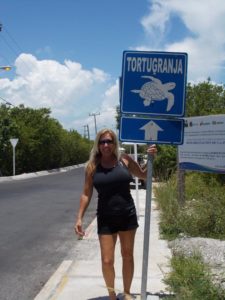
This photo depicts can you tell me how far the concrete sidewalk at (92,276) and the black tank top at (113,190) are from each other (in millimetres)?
1083

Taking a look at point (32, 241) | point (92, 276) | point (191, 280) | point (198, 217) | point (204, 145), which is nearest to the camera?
point (191, 280)

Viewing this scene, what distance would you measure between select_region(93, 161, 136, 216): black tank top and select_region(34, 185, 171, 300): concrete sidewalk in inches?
42.6

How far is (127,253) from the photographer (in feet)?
18.0

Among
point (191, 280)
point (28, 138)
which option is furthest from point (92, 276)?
point (28, 138)

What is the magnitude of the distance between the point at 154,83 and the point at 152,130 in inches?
19.5

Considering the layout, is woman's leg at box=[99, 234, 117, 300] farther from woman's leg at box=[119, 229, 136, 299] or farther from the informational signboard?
the informational signboard

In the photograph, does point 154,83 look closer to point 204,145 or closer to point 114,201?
point 114,201

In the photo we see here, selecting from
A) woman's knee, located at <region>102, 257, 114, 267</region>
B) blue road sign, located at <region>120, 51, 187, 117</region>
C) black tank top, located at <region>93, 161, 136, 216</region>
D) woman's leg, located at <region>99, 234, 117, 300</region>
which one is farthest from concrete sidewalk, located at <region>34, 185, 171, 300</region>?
blue road sign, located at <region>120, 51, 187, 117</region>

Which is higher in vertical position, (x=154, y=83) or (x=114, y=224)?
(x=154, y=83)

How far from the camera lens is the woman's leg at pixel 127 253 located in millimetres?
5414

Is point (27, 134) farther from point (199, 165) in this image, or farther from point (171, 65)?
point (171, 65)

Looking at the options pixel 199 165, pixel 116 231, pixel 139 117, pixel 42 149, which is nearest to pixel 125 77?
pixel 139 117

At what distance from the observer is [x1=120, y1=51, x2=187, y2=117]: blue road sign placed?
543cm

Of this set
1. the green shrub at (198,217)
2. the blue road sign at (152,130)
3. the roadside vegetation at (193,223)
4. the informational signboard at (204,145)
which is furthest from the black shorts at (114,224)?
the informational signboard at (204,145)
